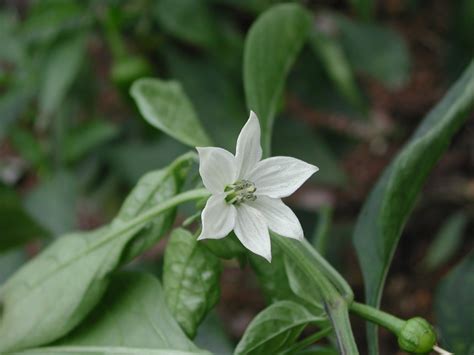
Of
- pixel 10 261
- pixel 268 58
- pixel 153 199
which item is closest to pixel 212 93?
pixel 10 261

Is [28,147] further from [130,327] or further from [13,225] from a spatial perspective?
[130,327]

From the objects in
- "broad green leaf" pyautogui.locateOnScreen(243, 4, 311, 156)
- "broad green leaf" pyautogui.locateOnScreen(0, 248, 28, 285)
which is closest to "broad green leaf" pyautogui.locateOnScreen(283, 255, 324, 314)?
"broad green leaf" pyautogui.locateOnScreen(243, 4, 311, 156)

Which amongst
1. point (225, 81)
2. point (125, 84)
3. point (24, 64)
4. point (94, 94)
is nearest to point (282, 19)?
point (125, 84)

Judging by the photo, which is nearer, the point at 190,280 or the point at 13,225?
the point at 190,280

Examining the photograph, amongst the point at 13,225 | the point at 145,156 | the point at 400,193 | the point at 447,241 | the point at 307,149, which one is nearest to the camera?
the point at 400,193

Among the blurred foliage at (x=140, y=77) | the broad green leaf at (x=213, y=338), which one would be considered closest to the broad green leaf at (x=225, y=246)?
the broad green leaf at (x=213, y=338)

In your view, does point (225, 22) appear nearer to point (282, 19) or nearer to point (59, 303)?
point (282, 19)
